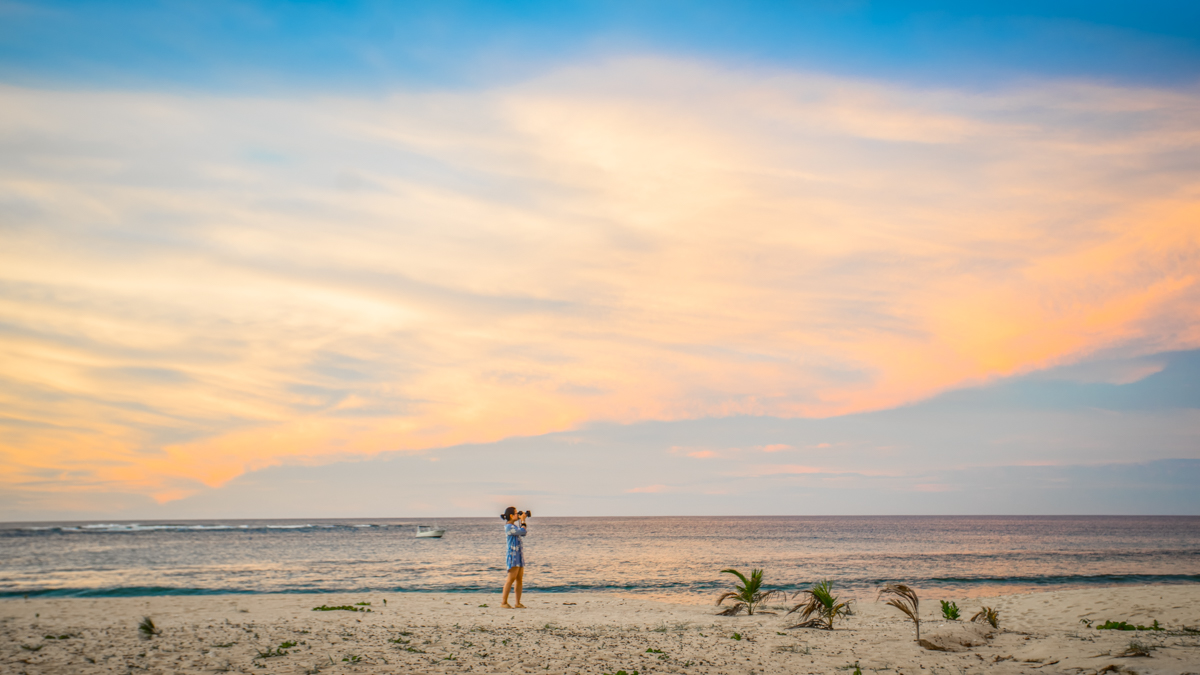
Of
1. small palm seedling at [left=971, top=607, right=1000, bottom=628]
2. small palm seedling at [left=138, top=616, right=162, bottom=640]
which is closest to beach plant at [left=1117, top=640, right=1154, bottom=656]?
small palm seedling at [left=971, top=607, right=1000, bottom=628]

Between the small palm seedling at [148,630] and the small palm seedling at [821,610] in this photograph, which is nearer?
the small palm seedling at [148,630]

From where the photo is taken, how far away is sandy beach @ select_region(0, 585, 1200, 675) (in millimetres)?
10273

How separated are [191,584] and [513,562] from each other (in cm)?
1986

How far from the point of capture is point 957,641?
12.2 m

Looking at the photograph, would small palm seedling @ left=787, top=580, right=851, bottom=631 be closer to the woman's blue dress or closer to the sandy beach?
the sandy beach

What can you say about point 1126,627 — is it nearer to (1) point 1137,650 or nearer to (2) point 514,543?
(1) point 1137,650

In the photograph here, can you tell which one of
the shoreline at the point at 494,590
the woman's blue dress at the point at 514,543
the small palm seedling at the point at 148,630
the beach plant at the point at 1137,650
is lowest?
the shoreline at the point at 494,590

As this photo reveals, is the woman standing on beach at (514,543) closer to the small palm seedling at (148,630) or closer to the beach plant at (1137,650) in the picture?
the small palm seedling at (148,630)

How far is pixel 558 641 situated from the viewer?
12438mm

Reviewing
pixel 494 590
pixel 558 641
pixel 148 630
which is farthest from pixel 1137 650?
pixel 494 590

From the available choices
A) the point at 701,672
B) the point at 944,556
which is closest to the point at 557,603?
the point at 701,672

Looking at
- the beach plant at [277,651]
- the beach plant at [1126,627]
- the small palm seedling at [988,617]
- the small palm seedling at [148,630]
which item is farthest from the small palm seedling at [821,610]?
the small palm seedling at [148,630]

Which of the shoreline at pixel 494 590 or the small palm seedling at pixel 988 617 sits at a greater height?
the small palm seedling at pixel 988 617

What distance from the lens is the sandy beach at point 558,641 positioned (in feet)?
33.7
